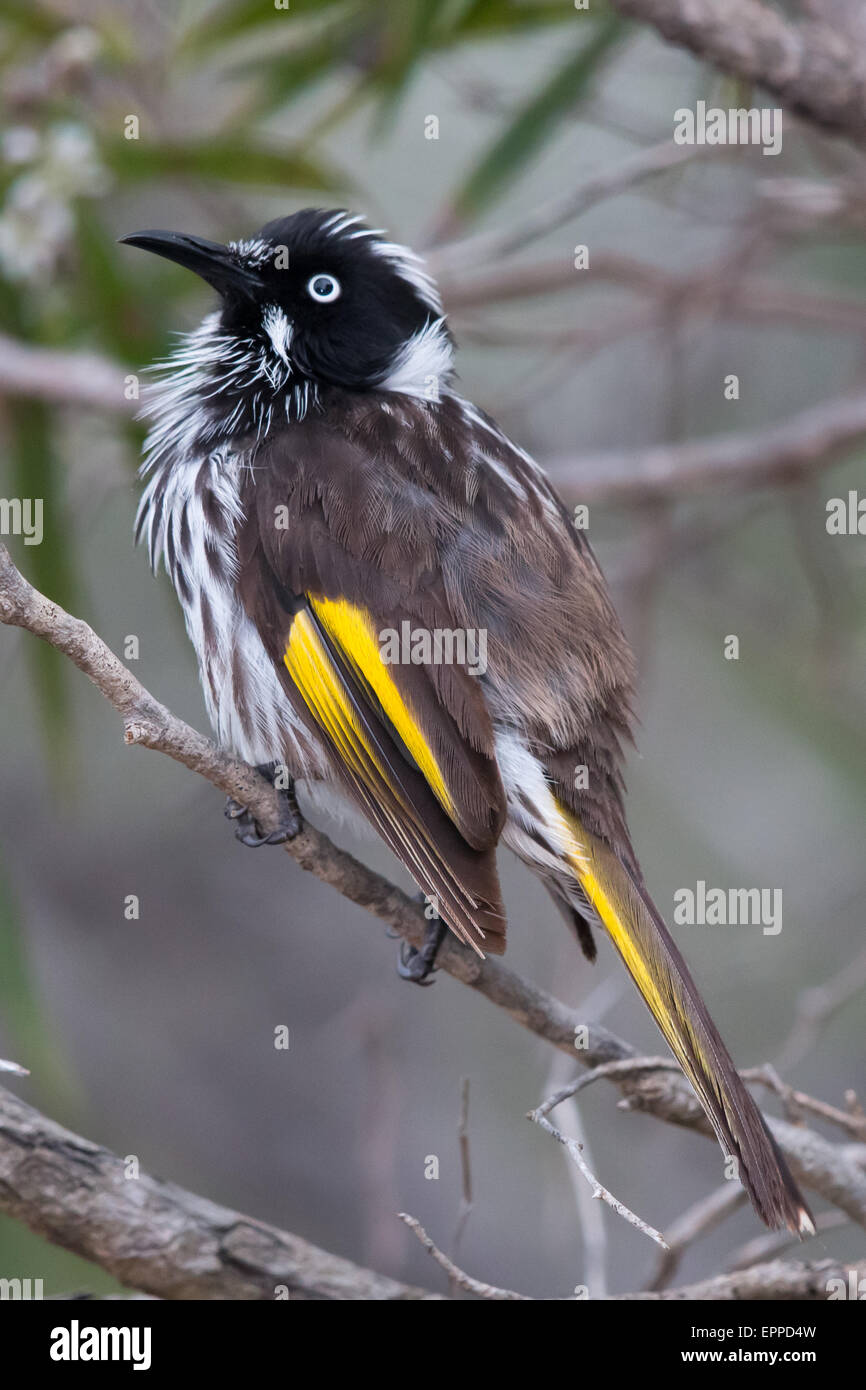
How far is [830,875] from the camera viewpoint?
6.49m

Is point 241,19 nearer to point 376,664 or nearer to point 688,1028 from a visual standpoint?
point 376,664

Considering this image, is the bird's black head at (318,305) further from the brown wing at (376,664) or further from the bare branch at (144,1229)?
the bare branch at (144,1229)

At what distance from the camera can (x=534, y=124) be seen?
456 cm

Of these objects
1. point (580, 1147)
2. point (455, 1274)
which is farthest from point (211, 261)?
point (455, 1274)

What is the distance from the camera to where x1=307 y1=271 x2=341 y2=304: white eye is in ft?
11.9

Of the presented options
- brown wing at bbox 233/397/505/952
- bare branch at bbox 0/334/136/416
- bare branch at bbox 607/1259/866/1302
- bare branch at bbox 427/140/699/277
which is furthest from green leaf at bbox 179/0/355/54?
bare branch at bbox 607/1259/866/1302

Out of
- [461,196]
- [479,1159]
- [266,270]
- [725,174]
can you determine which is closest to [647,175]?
[461,196]

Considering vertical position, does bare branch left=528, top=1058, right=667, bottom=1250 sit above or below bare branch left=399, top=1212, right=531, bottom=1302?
above

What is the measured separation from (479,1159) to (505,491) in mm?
3541

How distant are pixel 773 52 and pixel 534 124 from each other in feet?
3.46

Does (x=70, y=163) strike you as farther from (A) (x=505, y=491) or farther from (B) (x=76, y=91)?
(A) (x=505, y=491)

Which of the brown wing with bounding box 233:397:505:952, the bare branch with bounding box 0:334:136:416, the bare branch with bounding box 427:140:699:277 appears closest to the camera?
the brown wing with bounding box 233:397:505:952

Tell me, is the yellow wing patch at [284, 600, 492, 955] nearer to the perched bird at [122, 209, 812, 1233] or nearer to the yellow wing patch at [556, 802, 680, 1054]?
the perched bird at [122, 209, 812, 1233]

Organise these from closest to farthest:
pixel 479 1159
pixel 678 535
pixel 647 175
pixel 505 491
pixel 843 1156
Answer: pixel 843 1156 → pixel 505 491 → pixel 647 175 → pixel 678 535 → pixel 479 1159
